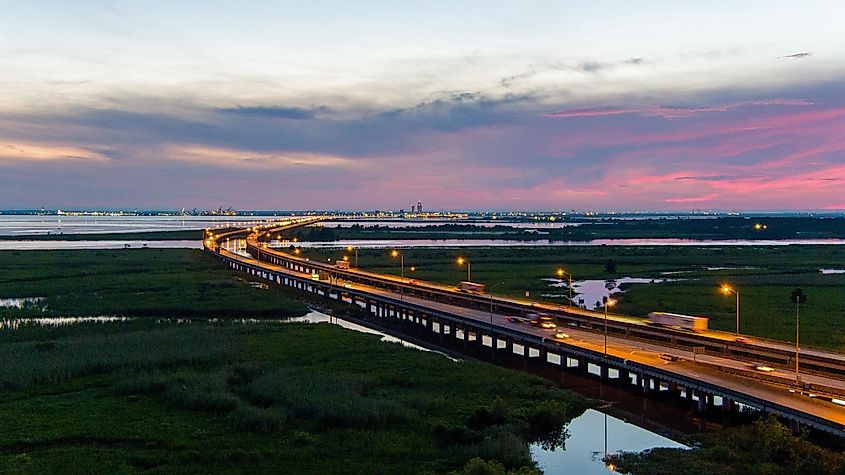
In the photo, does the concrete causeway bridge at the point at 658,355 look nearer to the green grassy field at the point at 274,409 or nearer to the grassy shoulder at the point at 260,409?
the green grassy field at the point at 274,409

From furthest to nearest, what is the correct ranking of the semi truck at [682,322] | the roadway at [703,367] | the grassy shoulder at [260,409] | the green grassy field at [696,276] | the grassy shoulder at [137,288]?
1. the grassy shoulder at [137,288]
2. the green grassy field at [696,276]
3. the semi truck at [682,322]
4. the roadway at [703,367]
5. the grassy shoulder at [260,409]

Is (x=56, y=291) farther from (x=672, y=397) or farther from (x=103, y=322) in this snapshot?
(x=672, y=397)

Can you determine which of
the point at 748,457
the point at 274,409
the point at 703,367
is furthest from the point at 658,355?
the point at 274,409

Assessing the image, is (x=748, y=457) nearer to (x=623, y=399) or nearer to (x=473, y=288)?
(x=623, y=399)

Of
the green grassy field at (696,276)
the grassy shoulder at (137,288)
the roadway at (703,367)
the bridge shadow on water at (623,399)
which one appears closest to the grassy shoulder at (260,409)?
the bridge shadow on water at (623,399)

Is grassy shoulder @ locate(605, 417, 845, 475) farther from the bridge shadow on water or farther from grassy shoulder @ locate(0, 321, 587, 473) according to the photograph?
grassy shoulder @ locate(0, 321, 587, 473)

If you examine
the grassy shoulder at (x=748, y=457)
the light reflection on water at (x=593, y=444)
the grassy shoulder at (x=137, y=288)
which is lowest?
the light reflection on water at (x=593, y=444)
